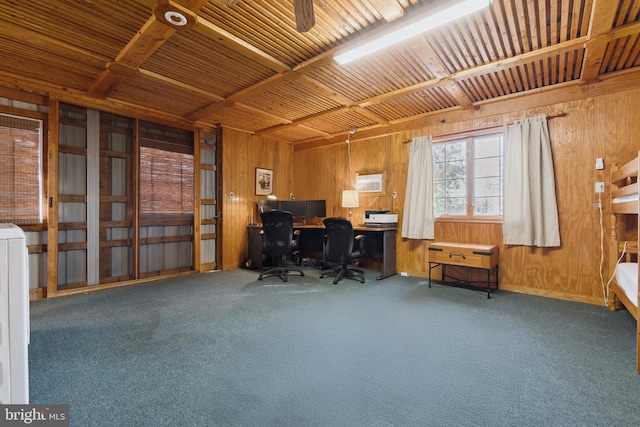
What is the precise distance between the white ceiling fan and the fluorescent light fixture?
90 cm

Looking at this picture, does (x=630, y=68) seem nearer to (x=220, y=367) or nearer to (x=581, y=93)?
(x=581, y=93)

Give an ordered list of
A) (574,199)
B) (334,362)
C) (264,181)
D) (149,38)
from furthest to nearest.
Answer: (264,181) < (574,199) < (149,38) < (334,362)

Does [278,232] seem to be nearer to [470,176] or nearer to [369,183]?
[369,183]

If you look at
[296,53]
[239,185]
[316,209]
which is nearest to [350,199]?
[316,209]

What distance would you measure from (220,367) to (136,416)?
522mm

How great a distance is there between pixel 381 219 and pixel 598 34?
119 inches

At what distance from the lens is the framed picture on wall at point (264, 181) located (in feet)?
18.7

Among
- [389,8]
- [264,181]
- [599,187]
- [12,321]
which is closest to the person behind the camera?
[12,321]

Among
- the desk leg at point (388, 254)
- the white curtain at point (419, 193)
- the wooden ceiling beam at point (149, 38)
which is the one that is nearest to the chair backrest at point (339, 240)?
the desk leg at point (388, 254)

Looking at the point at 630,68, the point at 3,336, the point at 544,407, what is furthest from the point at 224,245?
the point at 630,68

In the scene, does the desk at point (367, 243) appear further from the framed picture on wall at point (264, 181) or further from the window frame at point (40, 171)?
the window frame at point (40, 171)

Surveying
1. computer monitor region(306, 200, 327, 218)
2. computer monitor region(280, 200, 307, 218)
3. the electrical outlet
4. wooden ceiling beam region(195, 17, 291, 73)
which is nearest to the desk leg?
computer monitor region(306, 200, 327, 218)

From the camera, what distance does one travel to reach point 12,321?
87 centimetres

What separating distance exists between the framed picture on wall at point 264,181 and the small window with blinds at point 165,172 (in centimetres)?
126
